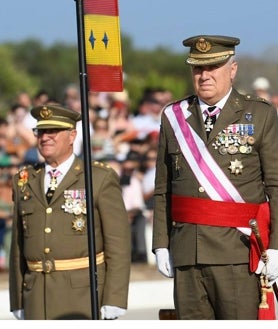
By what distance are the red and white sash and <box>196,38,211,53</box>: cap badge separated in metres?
0.32

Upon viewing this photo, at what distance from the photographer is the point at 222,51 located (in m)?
7.11

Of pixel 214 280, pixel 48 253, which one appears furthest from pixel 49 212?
pixel 214 280

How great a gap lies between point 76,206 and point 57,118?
0.54 metres

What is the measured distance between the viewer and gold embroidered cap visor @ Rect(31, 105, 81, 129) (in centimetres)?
822

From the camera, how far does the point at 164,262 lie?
7195 millimetres

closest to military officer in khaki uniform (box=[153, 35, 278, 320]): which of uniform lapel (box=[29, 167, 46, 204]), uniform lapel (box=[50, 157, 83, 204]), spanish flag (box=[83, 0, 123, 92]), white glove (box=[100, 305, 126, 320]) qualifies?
spanish flag (box=[83, 0, 123, 92])

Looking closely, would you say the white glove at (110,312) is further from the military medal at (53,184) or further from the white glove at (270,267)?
the white glove at (270,267)

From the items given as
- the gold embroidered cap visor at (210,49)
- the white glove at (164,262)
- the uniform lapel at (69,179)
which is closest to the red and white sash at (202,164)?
the gold embroidered cap visor at (210,49)

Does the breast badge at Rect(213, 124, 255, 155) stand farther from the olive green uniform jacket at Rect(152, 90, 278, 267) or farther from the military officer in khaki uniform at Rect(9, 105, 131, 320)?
the military officer in khaki uniform at Rect(9, 105, 131, 320)

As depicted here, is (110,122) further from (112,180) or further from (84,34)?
(84,34)

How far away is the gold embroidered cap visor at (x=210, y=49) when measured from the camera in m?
7.05

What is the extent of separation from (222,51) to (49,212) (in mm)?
1639

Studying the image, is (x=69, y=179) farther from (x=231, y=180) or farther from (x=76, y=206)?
(x=231, y=180)

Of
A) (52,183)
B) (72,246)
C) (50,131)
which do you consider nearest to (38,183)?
(52,183)
